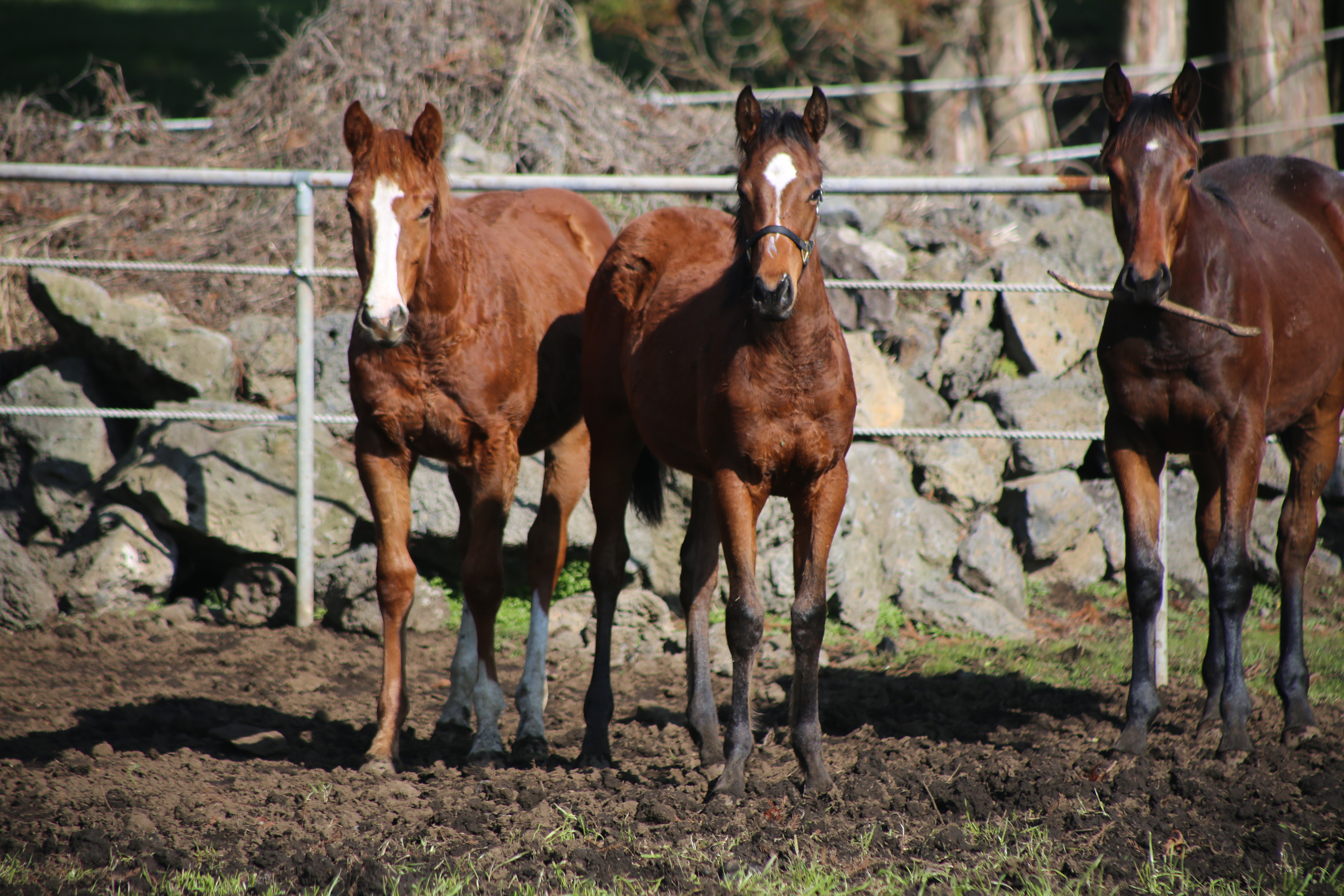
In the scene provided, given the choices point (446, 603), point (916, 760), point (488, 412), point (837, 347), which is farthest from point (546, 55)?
point (916, 760)

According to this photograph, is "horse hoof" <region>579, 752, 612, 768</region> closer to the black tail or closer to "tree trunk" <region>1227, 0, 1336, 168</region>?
the black tail

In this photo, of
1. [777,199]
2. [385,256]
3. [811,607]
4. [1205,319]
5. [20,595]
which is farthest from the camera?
[20,595]

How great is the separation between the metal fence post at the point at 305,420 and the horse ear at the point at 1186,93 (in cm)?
407

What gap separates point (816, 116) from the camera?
10.7 feet

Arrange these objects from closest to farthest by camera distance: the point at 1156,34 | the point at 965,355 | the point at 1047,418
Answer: the point at 1047,418
the point at 965,355
the point at 1156,34

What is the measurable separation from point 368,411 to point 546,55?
6423 mm

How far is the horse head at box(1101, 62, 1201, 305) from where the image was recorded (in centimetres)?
348

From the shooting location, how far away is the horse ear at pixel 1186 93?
3.61m

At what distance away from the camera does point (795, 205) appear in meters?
3.07

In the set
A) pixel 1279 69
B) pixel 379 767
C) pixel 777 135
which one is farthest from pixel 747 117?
pixel 1279 69

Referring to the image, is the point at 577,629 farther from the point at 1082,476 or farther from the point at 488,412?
the point at 1082,476

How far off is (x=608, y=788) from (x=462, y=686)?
1.14 m

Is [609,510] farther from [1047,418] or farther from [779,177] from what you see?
[1047,418]

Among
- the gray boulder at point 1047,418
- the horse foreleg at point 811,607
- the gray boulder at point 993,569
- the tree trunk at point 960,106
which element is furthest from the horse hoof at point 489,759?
the tree trunk at point 960,106
